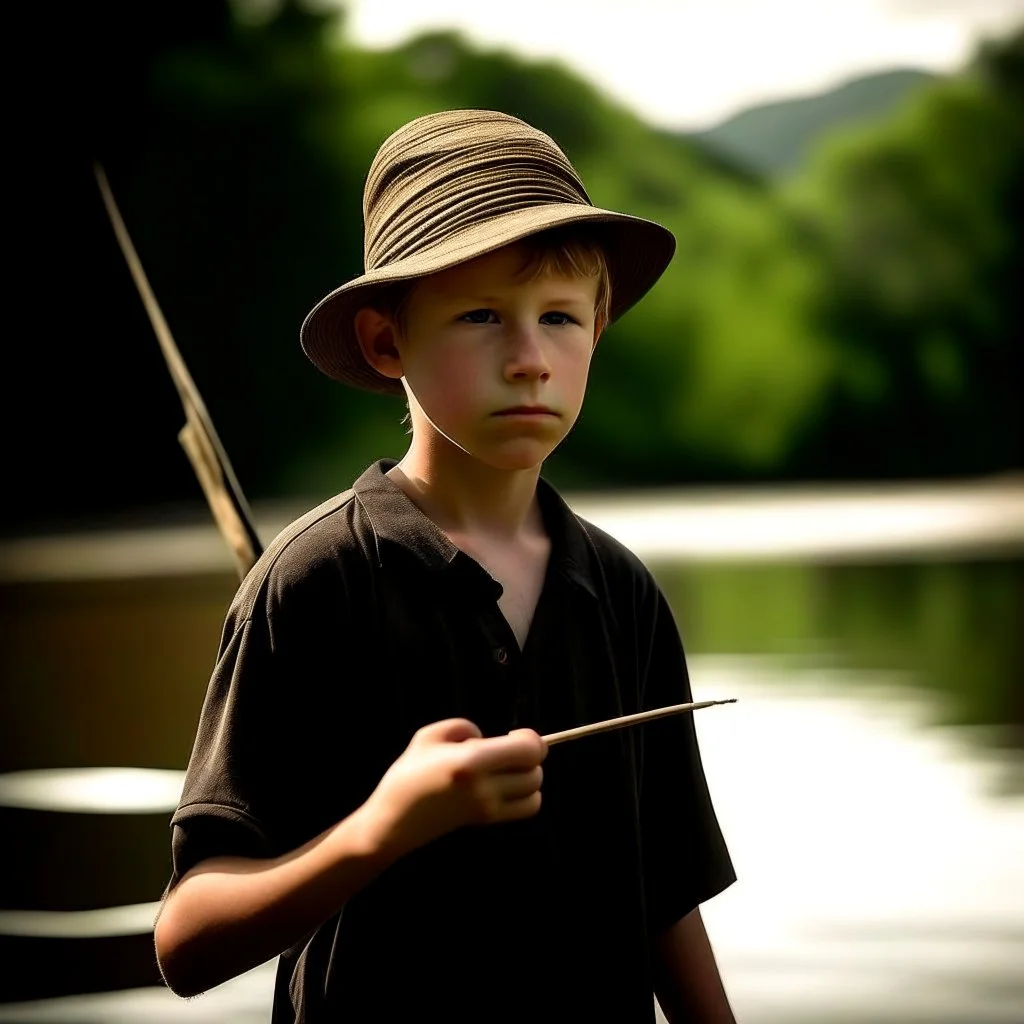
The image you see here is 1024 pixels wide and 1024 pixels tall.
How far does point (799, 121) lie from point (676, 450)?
6815mm

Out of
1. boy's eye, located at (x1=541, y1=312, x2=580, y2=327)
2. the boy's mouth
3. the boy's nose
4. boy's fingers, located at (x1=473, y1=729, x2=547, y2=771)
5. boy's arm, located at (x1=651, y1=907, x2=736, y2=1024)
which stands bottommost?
boy's arm, located at (x1=651, y1=907, x2=736, y2=1024)

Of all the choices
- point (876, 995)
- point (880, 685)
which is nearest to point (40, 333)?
point (876, 995)

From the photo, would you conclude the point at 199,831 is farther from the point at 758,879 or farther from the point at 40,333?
the point at 758,879

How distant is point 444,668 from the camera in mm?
1105

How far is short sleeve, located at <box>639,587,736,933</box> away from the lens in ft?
4.16

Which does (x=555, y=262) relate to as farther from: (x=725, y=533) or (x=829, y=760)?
(x=725, y=533)

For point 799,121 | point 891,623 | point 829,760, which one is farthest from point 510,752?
point 799,121

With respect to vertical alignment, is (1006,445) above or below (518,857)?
above

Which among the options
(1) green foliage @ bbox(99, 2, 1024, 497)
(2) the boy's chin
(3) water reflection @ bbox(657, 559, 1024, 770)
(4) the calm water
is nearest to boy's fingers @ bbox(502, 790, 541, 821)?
(2) the boy's chin

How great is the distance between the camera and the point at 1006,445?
19.7m

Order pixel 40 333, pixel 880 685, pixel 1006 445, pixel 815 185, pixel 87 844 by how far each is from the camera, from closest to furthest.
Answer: pixel 40 333, pixel 87 844, pixel 880 685, pixel 1006 445, pixel 815 185

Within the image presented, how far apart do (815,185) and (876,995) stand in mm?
20201

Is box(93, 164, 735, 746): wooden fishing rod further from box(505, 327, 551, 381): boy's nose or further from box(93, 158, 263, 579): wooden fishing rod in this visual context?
box(505, 327, 551, 381): boy's nose

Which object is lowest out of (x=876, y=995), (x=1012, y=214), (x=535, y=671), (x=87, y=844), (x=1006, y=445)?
(x=876, y=995)
